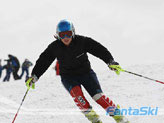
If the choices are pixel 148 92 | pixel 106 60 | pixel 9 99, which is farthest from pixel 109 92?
pixel 106 60

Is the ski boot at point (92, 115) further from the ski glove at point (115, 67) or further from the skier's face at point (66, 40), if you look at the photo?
the skier's face at point (66, 40)

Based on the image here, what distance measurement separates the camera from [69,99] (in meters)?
7.77

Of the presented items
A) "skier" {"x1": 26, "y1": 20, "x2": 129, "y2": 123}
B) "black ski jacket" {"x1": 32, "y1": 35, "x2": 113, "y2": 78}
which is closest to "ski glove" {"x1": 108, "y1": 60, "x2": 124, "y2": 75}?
"skier" {"x1": 26, "y1": 20, "x2": 129, "y2": 123}

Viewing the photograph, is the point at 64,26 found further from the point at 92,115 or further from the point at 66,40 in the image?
the point at 92,115

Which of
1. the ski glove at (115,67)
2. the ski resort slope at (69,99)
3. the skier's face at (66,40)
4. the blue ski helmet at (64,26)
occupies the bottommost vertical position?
the ski resort slope at (69,99)

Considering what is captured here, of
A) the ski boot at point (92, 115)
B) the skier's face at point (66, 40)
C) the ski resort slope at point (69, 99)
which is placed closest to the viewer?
the ski boot at point (92, 115)

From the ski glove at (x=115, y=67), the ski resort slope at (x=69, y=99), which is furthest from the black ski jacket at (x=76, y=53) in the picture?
the ski resort slope at (x=69, y=99)

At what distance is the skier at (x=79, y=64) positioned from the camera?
4.26 m

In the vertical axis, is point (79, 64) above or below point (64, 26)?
below

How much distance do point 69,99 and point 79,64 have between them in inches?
138

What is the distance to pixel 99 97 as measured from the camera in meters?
4.27

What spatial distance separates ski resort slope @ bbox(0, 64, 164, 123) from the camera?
6.06 meters

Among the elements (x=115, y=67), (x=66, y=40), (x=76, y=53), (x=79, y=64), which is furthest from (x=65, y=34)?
(x=115, y=67)

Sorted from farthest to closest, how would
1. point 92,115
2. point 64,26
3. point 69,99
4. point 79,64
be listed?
point 69,99 → point 79,64 → point 64,26 → point 92,115
